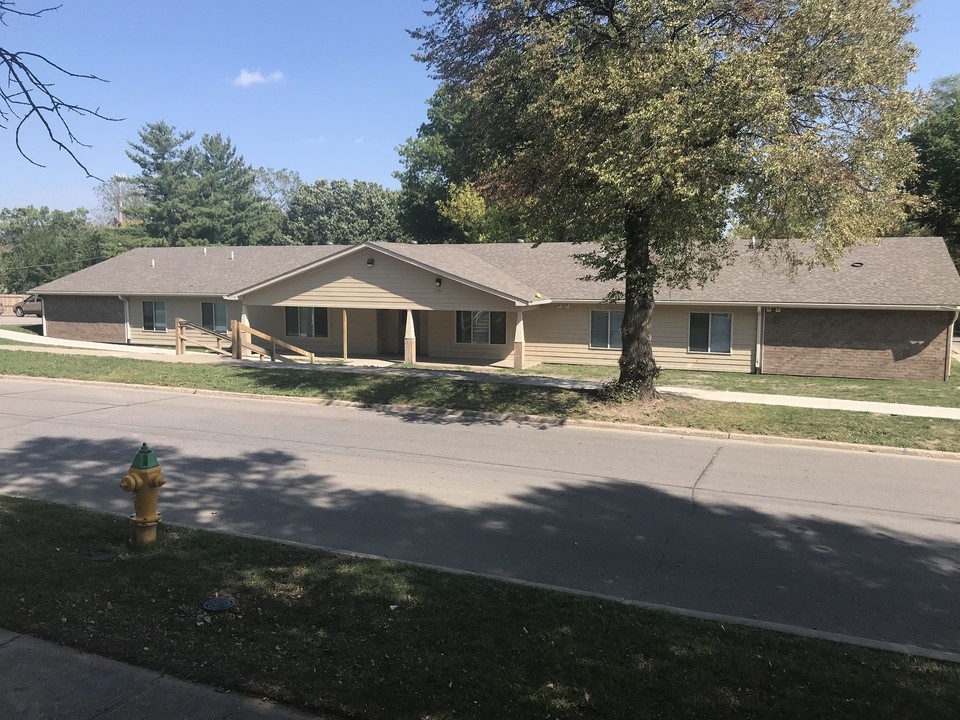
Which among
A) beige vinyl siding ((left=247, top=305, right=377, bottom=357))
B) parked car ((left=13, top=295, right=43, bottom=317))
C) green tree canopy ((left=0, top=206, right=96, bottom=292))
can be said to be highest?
green tree canopy ((left=0, top=206, right=96, bottom=292))

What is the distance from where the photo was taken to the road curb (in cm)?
1219

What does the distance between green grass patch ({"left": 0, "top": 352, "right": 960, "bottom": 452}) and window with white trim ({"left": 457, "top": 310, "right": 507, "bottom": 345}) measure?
746 centimetres

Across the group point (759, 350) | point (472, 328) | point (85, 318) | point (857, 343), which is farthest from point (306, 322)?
point (857, 343)

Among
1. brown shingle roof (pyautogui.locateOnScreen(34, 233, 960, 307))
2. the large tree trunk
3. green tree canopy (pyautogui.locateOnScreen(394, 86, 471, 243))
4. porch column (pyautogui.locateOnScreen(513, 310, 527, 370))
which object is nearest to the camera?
the large tree trunk

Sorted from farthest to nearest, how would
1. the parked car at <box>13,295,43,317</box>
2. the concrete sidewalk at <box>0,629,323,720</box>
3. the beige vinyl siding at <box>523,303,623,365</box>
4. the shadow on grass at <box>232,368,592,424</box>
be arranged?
1. the parked car at <box>13,295,43,317</box>
2. the beige vinyl siding at <box>523,303,623,365</box>
3. the shadow on grass at <box>232,368,592,424</box>
4. the concrete sidewalk at <box>0,629,323,720</box>

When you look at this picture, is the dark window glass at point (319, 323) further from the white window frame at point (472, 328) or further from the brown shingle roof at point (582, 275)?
the white window frame at point (472, 328)

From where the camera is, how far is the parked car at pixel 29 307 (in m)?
48.4

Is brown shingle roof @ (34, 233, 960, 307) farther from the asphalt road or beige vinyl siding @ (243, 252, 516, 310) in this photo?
the asphalt road

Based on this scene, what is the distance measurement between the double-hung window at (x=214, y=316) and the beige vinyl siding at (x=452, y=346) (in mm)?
9123

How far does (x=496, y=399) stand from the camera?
16297mm

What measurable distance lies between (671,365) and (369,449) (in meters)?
14.6

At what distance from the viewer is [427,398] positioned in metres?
16.6

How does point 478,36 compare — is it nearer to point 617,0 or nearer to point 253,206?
point 617,0

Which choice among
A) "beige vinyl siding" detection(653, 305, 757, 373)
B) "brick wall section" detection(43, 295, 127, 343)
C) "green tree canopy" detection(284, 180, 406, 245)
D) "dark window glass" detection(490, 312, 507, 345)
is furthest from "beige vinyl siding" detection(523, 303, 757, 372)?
"green tree canopy" detection(284, 180, 406, 245)
